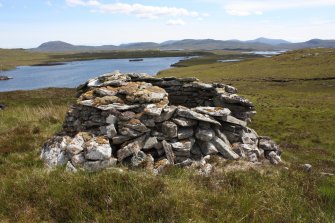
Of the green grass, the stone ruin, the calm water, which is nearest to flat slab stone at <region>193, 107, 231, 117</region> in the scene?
the stone ruin

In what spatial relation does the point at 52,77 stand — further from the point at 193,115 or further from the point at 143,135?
the point at 143,135

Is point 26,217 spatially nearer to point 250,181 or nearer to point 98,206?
point 98,206

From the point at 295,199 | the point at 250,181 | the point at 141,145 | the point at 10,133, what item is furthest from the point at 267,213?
the point at 10,133

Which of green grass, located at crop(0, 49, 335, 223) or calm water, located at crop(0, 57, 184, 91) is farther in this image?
calm water, located at crop(0, 57, 184, 91)

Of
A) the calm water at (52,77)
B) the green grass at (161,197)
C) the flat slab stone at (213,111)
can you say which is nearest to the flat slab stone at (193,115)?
the flat slab stone at (213,111)

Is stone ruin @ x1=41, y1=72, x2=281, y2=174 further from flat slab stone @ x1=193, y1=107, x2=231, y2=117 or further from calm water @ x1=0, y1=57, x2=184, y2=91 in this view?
calm water @ x1=0, y1=57, x2=184, y2=91

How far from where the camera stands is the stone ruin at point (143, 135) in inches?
462

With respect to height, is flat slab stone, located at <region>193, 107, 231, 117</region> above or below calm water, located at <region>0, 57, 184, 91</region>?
above

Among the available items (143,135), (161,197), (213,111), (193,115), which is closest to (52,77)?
(213,111)

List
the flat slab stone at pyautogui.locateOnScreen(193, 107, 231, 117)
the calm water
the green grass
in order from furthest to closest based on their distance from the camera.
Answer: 1. the calm water
2. the flat slab stone at pyautogui.locateOnScreen(193, 107, 231, 117)
3. the green grass

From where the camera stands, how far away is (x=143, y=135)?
1298 centimetres

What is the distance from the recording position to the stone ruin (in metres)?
11.7

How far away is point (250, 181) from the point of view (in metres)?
9.39

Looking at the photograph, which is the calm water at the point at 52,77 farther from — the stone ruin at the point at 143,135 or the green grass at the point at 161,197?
the green grass at the point at 161,197
